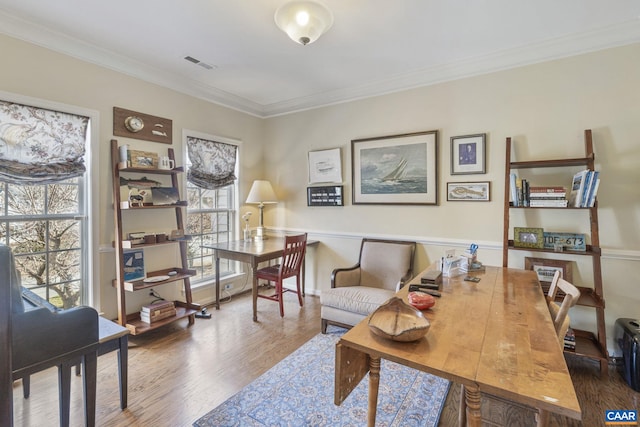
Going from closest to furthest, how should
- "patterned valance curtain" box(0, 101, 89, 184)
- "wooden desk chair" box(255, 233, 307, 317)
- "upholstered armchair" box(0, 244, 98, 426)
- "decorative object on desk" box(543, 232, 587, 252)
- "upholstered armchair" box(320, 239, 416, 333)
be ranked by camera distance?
1. "upholstered armchair" box(0, 244, 98, 426)
2. "patterned valance curtain" box(0, 101, 89, 184)
3. "decorative object on desk" box(543, 232, 587, 252)
4. "upholstered armchair" box(320, 239, 416, 333)
5. "wooden desk chair" box(255, 233, 307, 317)

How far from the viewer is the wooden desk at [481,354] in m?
0.92

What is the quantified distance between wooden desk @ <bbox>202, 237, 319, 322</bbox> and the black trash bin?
2.98 m

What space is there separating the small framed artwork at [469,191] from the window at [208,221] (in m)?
2.78

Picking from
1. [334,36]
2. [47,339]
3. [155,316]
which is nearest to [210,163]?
[155,316]

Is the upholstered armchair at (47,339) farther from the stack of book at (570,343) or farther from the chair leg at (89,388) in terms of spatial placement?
the stack of book at (570,343)

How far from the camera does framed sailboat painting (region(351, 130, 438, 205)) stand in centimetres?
322

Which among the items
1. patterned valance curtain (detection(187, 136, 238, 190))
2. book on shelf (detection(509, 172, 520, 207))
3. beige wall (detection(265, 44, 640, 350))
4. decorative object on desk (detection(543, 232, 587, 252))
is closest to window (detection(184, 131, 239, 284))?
patterned valance curtain (detection(187, 136, 238, 190))

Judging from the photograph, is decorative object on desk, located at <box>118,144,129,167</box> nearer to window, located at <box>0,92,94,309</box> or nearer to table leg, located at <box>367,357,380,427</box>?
window, located at <box>0,92,94,309</box>

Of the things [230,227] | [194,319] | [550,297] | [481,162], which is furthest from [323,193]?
[550,297]

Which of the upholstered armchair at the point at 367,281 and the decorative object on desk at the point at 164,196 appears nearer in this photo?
the upholstered armchair at the point at 367,281

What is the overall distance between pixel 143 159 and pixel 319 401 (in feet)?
8.55

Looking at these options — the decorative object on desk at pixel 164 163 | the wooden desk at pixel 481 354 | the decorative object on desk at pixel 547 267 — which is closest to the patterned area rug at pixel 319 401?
the wooden desk at pixel 481 354

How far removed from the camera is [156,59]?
9.62ft

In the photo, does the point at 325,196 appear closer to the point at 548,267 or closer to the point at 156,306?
the point at 156,306
